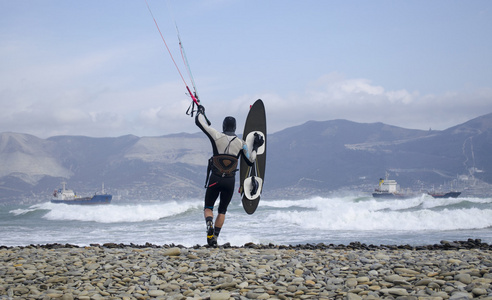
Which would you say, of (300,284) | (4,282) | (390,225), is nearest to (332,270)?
(300,284)

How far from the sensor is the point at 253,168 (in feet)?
32.0

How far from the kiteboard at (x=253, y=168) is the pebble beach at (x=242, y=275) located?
7.44 ft

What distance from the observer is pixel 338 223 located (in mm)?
22734

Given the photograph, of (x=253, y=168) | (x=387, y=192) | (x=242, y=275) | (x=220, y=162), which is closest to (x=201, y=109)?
(x=220, y=162)

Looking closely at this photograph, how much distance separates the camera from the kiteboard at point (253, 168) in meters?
9.74

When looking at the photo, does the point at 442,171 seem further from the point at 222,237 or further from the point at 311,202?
the point at 222,237

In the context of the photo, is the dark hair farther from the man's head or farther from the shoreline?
the shoreline

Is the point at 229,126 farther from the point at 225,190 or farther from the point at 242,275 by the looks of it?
the point at 242,275

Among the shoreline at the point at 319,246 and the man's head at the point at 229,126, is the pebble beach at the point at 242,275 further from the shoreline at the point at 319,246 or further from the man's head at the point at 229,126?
the man's head at the point at 229,126

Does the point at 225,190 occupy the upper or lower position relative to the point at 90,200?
lower

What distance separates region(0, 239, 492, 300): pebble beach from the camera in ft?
17.9

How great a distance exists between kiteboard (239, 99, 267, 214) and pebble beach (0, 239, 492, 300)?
2.27 meters

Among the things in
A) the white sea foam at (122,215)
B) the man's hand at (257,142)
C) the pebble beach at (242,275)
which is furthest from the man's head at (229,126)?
the white sea foam at (122,215)

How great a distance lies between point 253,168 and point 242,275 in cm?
378
